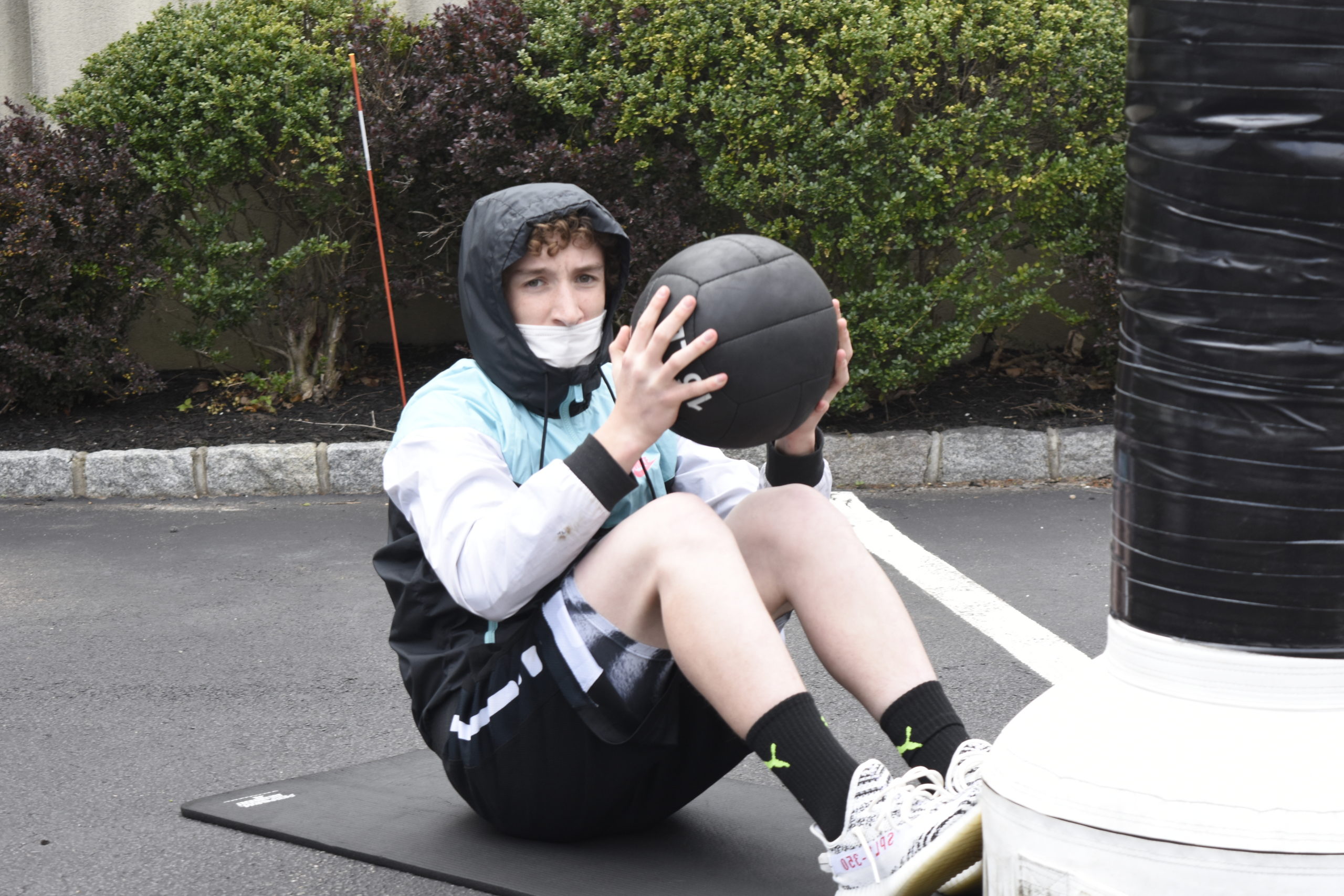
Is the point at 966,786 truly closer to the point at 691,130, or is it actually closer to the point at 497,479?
the point at 497,479

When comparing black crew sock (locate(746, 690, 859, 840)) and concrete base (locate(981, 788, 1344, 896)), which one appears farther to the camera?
black crew sock (locate(746, 690, 859, 840))

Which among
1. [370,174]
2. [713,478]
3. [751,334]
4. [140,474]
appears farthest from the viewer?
[140,474]

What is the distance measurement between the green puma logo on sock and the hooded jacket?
480mm

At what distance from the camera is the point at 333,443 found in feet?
22.6

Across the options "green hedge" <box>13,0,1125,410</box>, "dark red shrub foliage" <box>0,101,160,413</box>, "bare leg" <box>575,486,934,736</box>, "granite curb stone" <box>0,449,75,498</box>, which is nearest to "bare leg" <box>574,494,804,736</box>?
"bare leg" <box>575,486,934,736</box>

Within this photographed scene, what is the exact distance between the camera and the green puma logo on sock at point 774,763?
221cm

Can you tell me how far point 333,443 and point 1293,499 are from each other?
A: 5.76 m

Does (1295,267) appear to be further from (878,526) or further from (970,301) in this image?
(970,301)

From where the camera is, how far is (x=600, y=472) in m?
2.33

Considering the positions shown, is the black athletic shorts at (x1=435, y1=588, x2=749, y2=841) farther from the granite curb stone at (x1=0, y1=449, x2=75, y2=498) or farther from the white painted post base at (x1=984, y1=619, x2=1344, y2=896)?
the granite curb stone at (x1=0, y1=449, x2=75, y2=498)

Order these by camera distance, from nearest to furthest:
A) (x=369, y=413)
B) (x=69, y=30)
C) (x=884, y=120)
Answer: (x=884, y=120) → (x=369, y=413) → (x=69, y=30)

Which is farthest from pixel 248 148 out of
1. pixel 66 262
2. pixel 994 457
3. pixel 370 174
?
pixel 994 457

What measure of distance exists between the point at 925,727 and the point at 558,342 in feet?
3.39

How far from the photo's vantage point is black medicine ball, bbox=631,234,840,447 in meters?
2.43
